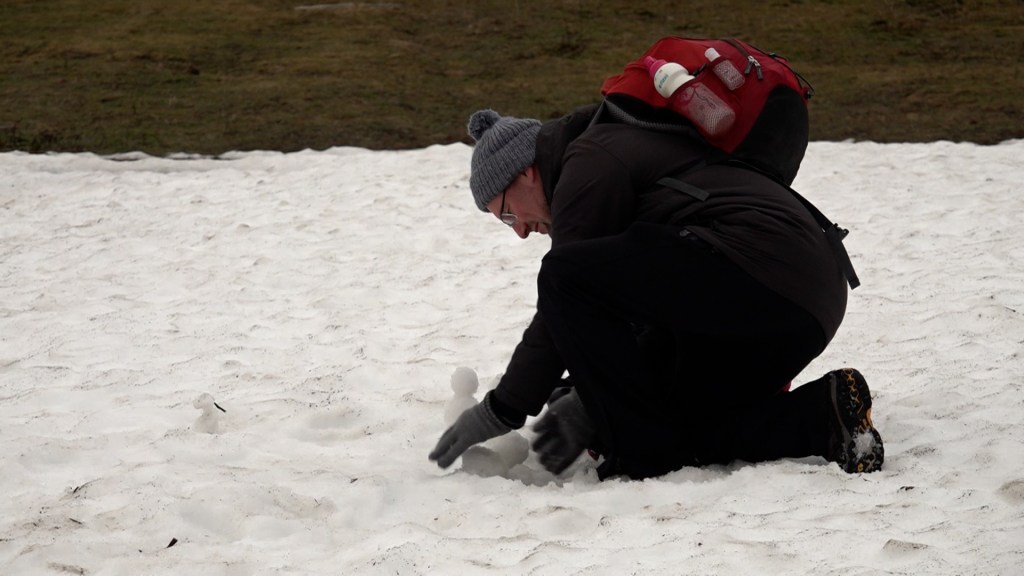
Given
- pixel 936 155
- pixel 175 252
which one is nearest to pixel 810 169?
pixel 936 155

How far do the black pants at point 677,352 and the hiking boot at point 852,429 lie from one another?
0.04 metres

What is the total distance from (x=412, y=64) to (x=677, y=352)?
35.5ft

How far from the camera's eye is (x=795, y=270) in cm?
331

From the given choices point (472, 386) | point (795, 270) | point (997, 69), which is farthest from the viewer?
point (997, 69)

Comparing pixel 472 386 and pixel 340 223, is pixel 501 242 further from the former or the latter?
pixel 472 386

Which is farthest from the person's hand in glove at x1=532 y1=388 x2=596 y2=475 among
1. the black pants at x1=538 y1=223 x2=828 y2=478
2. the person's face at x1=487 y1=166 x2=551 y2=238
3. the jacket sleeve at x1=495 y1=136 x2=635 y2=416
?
the person's face at x1=487 y1=166 x2=551 y2=238

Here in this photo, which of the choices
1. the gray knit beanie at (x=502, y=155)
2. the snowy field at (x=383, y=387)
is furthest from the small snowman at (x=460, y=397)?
the gray knit beanie at (x=502, y=155)

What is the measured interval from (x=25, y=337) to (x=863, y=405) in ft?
13.6

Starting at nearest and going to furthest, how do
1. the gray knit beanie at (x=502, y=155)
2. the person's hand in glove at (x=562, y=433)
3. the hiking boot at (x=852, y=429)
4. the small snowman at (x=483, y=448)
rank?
the hiking boot at (x=852, y=429), the gray knit beanie at (x=502, y=155), the small snowman at (x=483, y=448), the person's hand in glove at (x=562, y=433)

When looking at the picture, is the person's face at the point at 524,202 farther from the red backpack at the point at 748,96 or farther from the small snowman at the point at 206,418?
the small snowman at the point at 206,418

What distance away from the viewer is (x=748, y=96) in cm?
331

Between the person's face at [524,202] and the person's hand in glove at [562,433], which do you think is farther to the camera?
the person's hand in glove at [562,433]

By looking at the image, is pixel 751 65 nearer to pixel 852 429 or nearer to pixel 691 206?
pixel 691 206

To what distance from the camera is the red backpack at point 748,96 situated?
10.8ft
